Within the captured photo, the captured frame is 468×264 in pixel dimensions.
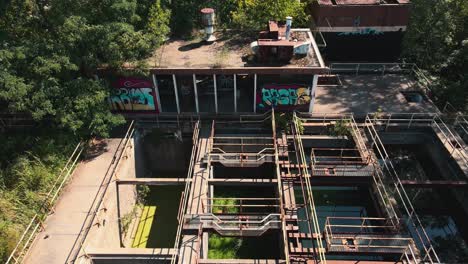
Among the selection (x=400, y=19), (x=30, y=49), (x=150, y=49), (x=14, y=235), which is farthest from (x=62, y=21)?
(x=400, y=19)

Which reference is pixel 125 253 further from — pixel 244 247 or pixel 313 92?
pixel 313 92

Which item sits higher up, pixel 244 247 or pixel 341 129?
pixel 341 129

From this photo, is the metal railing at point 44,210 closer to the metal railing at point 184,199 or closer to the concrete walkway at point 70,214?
the concrete walkway at point 70,214

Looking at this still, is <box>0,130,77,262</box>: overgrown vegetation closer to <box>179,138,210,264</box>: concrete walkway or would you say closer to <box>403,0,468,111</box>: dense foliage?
<box>179,138,210,264</box>: concrete walkway

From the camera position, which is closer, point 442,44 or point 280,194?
point 280,194

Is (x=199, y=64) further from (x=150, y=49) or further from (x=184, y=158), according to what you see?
(x=184, y=158)

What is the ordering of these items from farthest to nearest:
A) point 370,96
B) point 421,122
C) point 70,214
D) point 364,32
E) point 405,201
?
point 364,32 → point 370,96 → point 421,122 → point 405,201 → point 70,214

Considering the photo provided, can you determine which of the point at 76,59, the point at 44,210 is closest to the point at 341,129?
the point at 76,59
